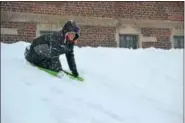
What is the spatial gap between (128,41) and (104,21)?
87 cm

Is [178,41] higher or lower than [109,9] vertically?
lower

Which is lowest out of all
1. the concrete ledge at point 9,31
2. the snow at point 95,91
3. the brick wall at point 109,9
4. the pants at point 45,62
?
the snow at point 95,91

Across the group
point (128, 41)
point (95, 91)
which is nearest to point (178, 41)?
point (128, 41)

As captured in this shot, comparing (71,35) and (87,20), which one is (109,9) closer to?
(87,20)

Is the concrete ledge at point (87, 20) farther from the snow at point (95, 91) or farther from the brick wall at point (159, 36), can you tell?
the snow at point (95, 91)

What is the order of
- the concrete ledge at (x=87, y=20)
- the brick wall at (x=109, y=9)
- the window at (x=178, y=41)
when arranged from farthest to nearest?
the window at (x=178, y=41) < the brick wall at (x=109, y=9) < the concrete ledge at (x=87, y=20)

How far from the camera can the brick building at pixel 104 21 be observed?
33.0ft

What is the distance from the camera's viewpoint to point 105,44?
35.1ft

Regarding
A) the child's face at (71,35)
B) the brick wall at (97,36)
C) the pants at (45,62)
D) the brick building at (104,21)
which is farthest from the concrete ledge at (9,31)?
the child's face at (71,35)

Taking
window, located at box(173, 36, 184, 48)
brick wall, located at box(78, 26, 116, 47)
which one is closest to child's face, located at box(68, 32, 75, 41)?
brick wall, located at box(78, 26, 116, 47)

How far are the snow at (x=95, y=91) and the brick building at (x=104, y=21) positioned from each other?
151 centimetres

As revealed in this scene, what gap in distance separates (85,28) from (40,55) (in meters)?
3.83

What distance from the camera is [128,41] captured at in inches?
438

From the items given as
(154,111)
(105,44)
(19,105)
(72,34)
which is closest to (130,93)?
(154,111)
